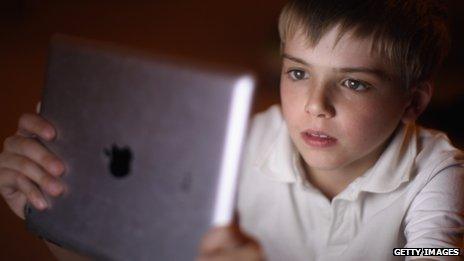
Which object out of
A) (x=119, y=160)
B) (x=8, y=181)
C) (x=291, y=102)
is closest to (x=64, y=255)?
(x=8, y=181)

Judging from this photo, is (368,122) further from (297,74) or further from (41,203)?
(41,203)

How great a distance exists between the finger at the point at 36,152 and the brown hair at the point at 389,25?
410 mm

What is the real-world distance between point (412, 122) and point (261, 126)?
0.32 meters

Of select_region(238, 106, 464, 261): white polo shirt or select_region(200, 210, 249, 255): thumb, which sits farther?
select_region(238, 106, 464, 261): white polo shirt

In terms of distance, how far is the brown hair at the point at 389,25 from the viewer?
0.78 m

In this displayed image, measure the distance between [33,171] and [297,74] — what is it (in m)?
0.42

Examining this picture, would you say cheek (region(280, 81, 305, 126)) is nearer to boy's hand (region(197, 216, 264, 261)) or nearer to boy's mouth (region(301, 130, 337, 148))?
boy's mouth (region(301, 130, 337, 148))

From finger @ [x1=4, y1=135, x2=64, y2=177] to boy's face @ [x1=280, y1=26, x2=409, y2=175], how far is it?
364 millimetres

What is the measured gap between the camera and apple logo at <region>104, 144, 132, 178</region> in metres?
0.57

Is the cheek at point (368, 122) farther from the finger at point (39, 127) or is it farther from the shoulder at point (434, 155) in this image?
the finger at point (39, 127)

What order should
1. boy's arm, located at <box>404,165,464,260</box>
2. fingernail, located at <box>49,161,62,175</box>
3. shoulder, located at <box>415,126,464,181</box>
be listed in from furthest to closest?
1. shoulder, located at <box>415,126,464,181</box>
2. boy's arm, located at <box>404,165,464,260</box>
3. fingernail, located at <box>49,161,62,175</box>

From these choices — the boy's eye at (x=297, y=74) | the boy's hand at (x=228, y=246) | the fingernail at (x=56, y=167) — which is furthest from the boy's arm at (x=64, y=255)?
the boy's eye at (x=297, y=74)

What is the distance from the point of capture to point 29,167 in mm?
700

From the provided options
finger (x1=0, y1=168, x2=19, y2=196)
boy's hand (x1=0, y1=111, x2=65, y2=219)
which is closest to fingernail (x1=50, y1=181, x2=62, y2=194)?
boy's hand (x1=0, y1=111, x2=65, y2=219)
